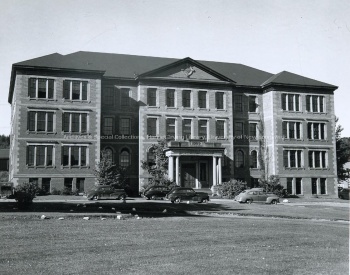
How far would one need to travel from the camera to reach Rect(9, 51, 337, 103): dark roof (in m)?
47.4

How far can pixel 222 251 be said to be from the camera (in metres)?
12.1

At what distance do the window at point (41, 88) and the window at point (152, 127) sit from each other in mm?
11516

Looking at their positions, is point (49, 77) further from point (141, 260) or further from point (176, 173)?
point (141, 260)

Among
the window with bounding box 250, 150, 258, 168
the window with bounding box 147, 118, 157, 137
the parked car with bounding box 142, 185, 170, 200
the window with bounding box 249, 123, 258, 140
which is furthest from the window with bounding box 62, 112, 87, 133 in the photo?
the window with bounding box 250, 150, 258, 168

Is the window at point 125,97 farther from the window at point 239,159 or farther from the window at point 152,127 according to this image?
the window at point 239,159

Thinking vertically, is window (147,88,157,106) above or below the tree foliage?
above

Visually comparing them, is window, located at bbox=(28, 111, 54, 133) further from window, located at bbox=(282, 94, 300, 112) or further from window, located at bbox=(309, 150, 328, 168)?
window, located at bbox=(309, 150, 328, 168)

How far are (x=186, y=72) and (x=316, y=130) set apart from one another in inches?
748

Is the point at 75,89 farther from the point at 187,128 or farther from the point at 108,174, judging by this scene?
the point at 187,128

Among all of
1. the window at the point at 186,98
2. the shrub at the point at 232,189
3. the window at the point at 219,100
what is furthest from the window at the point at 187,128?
the shrub at the point at 232,189

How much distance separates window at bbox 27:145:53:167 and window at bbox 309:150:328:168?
3236 centimetres

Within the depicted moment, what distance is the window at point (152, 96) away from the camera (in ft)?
167

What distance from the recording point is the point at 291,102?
55.1 meters

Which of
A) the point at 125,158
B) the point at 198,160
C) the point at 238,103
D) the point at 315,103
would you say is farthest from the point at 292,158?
the point at 125,158
